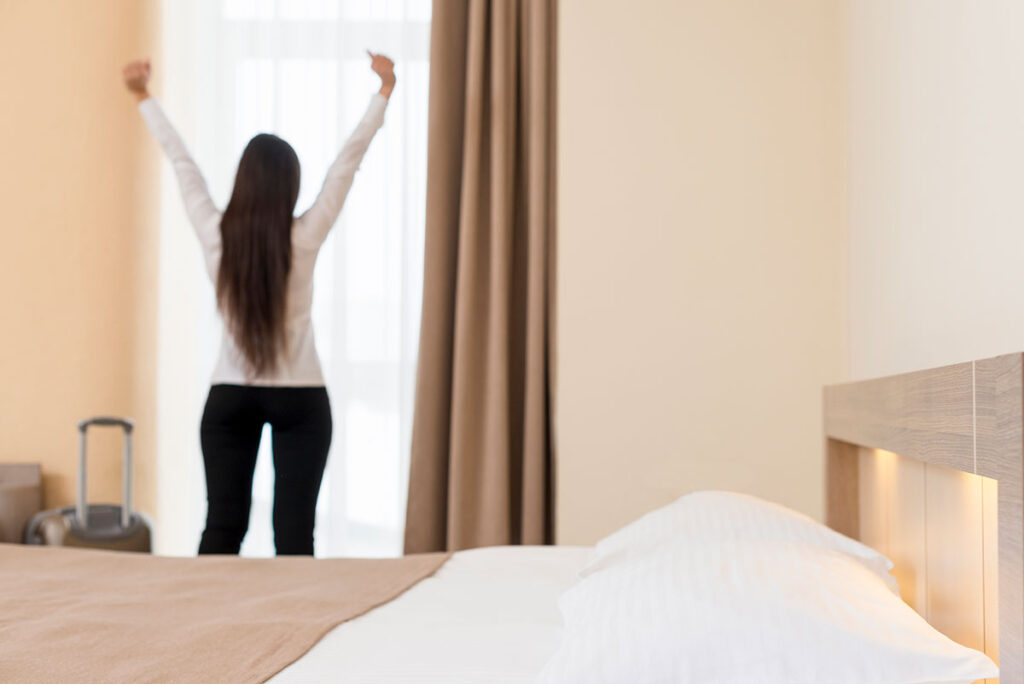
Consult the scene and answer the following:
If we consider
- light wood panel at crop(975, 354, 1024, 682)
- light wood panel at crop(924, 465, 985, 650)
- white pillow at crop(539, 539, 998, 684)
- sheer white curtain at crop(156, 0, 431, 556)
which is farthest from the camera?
sheer white curtain at crop(156, 0, 431, 556)

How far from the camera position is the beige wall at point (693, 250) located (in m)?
2.43

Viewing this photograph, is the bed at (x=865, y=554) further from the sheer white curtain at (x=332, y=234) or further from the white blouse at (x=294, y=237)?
the sheer white curtain at (x=332, y=234)

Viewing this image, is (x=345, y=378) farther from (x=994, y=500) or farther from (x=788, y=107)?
(x=994, y=500)

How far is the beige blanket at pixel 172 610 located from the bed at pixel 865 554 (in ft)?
0.04

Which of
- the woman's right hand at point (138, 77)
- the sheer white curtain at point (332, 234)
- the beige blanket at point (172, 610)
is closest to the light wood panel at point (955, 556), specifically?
the beige blanket at point (172, 610)

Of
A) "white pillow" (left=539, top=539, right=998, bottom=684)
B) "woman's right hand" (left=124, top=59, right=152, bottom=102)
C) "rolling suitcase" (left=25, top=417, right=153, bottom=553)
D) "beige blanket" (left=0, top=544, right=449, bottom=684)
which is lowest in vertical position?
"rolling suitcase" (left=25, top=417, right=153, bottom=553)

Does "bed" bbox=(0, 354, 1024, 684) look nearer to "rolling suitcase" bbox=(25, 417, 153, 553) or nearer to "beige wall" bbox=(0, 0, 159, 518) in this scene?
"rolling suitcase" bbox=(25, 417, 153, 553)

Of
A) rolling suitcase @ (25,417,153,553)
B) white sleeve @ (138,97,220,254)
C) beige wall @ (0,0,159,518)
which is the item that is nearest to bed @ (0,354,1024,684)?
white sleeve @ (138,97,220,254)

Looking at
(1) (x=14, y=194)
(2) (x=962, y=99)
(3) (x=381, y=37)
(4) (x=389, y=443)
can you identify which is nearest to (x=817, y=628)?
(2) (x=962, y=99)

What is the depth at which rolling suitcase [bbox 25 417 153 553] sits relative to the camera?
8.86 ft

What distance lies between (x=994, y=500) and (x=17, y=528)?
2694 mm

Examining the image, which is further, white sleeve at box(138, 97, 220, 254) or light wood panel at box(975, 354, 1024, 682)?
white sleeve at box(138, 97, 220, 254)

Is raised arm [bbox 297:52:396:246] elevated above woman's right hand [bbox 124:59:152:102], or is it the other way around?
woman's right hand [bbox 124:59:152:102]

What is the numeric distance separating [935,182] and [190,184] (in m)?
1.66
